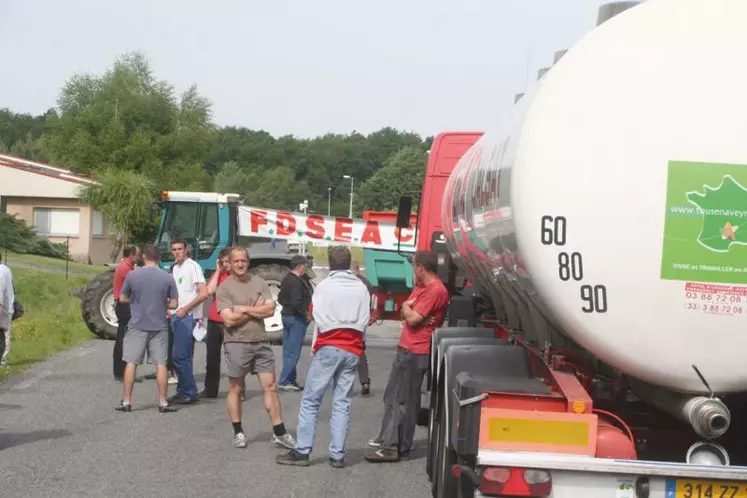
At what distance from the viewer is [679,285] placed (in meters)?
5.63

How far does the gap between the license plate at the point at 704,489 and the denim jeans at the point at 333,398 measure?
15.1 ft

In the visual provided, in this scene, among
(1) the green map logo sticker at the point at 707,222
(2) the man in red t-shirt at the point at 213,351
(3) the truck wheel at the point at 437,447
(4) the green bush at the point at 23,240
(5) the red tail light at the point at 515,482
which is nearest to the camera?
(1) the green map logo sticker at the point at 707,222

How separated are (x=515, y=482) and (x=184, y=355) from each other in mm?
8369

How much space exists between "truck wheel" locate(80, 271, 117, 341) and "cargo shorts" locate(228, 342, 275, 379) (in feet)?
32.8

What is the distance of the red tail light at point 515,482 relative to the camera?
586 centimetres

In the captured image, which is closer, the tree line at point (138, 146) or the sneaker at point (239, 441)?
the sneaker at point (239, 441)

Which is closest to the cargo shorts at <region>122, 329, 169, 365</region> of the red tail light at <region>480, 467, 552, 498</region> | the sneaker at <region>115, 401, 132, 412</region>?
the sneaker at <region>115, 401, 132, 412</region>

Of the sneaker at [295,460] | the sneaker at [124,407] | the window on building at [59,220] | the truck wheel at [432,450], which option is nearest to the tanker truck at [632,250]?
the truck wheel at [432,450]

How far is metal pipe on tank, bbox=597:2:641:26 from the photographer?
6187 millimetres

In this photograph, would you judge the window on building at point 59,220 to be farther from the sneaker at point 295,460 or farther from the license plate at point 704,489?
the license plate at point 704,489

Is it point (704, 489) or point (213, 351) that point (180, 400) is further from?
point (704, 489)

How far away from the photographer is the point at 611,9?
626 centimetres

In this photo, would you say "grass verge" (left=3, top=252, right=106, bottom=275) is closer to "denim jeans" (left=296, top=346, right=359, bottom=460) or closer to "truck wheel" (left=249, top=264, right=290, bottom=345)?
"truck wheel" (left=249, top=264, right=290, bottom=345)

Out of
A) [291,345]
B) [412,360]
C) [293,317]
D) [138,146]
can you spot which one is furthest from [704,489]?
[138,146]
